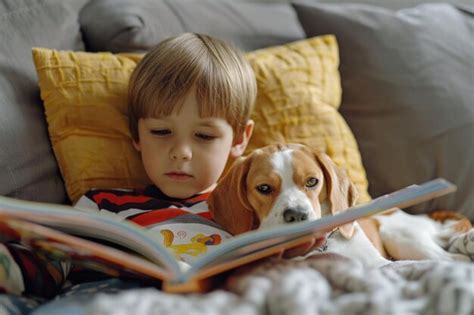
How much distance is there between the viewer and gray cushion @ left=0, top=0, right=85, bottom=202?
1.44 meters

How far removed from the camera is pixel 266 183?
1.30 m

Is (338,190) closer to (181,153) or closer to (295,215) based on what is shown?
(295,215)

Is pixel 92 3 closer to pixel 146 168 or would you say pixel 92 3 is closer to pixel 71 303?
pixel 146 168

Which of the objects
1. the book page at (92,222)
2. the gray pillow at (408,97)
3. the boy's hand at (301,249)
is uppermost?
the book page at (92,222)

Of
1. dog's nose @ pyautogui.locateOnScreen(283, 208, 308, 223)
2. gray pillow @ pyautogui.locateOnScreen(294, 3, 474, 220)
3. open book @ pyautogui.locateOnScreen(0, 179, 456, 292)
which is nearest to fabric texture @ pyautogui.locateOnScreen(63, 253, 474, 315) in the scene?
open book @ pyautogui.locateOnScreen(0, 179, 456, 292)

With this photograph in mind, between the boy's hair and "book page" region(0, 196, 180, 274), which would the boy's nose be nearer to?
the boy's hair

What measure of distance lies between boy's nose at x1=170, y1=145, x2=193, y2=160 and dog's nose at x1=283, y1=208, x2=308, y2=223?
0.29m

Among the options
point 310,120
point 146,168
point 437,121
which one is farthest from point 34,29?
point 437,121

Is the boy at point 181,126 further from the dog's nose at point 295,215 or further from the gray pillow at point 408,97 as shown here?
the gray pillow at point 408,97

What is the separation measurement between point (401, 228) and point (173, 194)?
1.69 feet

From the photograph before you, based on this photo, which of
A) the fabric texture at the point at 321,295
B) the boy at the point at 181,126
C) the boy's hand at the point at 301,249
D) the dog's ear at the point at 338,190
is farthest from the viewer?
the boy at the point at 181,126

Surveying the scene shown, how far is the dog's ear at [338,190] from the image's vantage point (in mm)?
1329

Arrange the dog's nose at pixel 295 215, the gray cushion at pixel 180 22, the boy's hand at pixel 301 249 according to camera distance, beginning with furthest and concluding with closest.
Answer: the gray cushion at pixel 180 22 < the dog's nose at pixel 295 215 < the boy's hand at pixel 301 249

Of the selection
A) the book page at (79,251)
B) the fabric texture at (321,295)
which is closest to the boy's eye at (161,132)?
the book page at (79,251)
